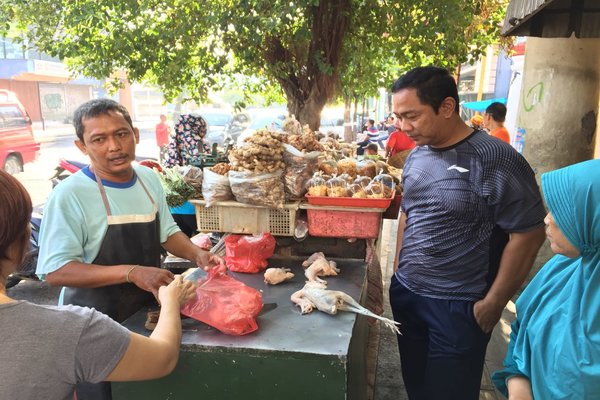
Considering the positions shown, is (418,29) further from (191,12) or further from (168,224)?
(168,224)

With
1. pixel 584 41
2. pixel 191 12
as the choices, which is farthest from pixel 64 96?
pixel 584 41

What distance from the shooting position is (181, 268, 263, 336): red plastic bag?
1752 mm

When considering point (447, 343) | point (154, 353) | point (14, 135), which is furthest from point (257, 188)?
point (14, 135)

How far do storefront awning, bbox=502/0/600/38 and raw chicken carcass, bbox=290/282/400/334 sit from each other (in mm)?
2378

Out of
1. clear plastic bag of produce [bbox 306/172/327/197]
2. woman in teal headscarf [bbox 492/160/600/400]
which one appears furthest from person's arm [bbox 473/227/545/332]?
clear plastic bag of produce [bbox 306/172/327/197]

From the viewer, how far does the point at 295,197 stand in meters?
2.80

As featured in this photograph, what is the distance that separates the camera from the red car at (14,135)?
33.8 ft

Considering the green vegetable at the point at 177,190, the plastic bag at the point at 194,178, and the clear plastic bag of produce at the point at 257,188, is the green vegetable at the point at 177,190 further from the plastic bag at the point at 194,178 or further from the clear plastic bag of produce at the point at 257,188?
the clear plastic bag of produce at the point at 257,188

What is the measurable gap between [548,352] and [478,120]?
846 cm

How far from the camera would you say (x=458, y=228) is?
1.96 meters

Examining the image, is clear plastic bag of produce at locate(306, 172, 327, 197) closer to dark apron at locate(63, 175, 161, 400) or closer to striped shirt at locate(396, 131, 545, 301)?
striped shirt at locate(396, 131, 545, 301)

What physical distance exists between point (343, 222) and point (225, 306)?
43.8 inches

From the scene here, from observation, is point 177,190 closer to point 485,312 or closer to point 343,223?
point 343,223

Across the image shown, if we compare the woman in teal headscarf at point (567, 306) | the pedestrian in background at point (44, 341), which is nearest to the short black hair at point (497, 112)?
the woman in teal headscarf at point (567, 306)
